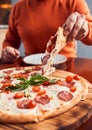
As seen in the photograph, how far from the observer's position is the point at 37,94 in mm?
1055

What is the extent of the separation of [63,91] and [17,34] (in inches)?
40.0

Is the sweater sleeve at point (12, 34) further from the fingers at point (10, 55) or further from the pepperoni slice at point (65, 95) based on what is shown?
the pepperoni slice at point (65, 95)

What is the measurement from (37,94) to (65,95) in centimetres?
11

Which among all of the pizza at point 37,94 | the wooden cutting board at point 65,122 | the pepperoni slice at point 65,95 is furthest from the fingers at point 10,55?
the wooden cutting board at point 65,122

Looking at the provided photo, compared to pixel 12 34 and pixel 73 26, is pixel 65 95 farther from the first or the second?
pixel 12 34

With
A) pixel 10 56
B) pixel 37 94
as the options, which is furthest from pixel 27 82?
pixel 10 56

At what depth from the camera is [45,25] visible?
1775 mm

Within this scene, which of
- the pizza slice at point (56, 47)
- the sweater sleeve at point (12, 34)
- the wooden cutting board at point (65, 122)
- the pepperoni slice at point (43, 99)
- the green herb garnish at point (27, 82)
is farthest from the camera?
the sweater sleeve at point (12, 34)

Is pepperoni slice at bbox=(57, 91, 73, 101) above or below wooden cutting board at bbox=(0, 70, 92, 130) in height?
above

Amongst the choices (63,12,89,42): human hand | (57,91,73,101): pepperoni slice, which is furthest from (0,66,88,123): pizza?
(63,12,89,42): human hand

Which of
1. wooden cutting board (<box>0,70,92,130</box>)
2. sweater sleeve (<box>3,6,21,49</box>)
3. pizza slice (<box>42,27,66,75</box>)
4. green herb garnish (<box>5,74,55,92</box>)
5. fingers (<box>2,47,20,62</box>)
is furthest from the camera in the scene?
sweater sleeve (<box>3,6,21,49</box>)

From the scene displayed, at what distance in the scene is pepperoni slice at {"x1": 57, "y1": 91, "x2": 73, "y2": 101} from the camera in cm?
101

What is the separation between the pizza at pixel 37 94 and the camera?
90 centimetres

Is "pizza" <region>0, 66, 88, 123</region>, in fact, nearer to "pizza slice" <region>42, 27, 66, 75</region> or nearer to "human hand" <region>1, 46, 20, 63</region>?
"pizza slice" <region>42, 27, 66, 75</region>
